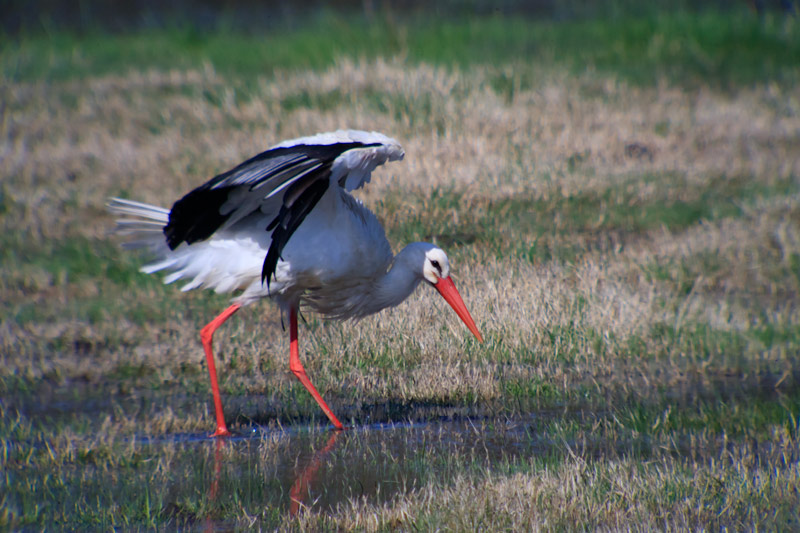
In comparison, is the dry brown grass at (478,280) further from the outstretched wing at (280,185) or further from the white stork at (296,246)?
the outstretched wing at (280,185)

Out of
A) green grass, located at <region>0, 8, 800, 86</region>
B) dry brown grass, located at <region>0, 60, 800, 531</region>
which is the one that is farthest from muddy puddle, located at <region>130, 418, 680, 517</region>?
green grass, located at <region>0, 8, 800, 86</region>

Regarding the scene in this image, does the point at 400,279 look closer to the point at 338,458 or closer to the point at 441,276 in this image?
the point at 441,276

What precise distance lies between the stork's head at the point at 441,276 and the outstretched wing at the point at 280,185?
55cm

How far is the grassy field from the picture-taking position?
367 cm

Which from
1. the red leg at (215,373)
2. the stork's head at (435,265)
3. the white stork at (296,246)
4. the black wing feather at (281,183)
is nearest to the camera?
the black wing feather at (281,183)

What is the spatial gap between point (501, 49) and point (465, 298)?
6660 millimetres

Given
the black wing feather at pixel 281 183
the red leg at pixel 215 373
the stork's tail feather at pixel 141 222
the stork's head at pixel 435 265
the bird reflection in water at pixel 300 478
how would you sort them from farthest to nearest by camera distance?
the stork's tail feather at pixel 141 222 → the stork's head at pixel 435 265 → the red leg at pixel 215 373 → the black wing feather at pixel 281 183 → the bird reflection in water at pixel 300 478

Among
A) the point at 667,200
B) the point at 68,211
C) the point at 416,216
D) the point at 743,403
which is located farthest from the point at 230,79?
the point at 743,403

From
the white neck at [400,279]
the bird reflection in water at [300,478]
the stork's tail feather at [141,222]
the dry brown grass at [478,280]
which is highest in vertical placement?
A: the stork's tail feather at [141,222]

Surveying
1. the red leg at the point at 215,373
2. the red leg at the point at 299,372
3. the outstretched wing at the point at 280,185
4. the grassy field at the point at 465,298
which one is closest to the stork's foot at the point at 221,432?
the red leg at the point at 215,373

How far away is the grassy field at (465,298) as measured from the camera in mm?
3670

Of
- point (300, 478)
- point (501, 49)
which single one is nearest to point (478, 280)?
point (300, 478)

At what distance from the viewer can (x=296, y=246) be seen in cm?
476

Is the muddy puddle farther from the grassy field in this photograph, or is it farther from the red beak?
the red beak
